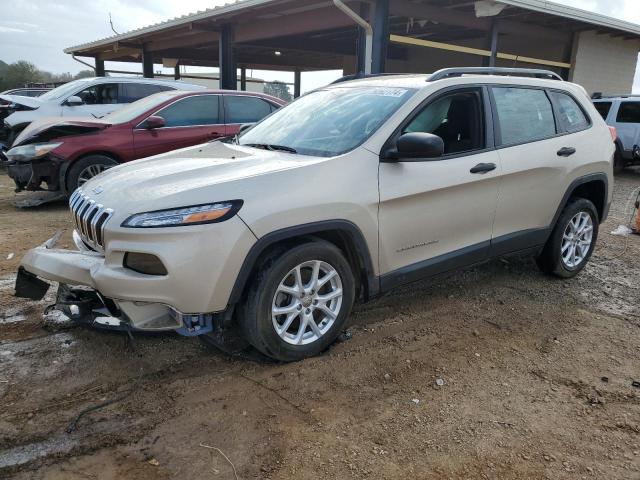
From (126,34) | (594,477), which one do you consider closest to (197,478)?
(594,477)

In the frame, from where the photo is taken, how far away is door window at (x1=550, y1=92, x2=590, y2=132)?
4762mm

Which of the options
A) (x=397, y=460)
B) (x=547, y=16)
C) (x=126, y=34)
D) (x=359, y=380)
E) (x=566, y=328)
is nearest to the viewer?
(x=397, y=460)

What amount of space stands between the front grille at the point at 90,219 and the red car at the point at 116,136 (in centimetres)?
394

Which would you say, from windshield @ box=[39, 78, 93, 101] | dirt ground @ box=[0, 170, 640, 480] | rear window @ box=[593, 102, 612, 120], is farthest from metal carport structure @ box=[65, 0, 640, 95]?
dirt ground @ box=[0, 170, 640, 480]

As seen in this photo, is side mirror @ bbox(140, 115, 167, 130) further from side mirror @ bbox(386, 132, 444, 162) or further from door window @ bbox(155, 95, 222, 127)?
side mirror @ bbox(386, 132, 444, 162)

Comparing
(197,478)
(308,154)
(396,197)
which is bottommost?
(197,478)

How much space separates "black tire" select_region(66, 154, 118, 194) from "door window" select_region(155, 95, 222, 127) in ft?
3.31

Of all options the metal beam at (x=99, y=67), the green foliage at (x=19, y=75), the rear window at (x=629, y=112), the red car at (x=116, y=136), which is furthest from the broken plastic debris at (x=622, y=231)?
the green foliage at (x=19, y=75)

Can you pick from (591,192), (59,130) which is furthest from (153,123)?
(591,192)

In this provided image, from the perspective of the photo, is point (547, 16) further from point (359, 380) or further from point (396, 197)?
point (359, 380)

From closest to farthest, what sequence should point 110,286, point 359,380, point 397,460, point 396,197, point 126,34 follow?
point 397,460 → point 110,286 → point 359,380 → point 396,197 → point 126,34

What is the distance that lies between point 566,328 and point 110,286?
324cm

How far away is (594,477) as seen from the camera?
96.8 inches

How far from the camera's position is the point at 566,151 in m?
4.65
